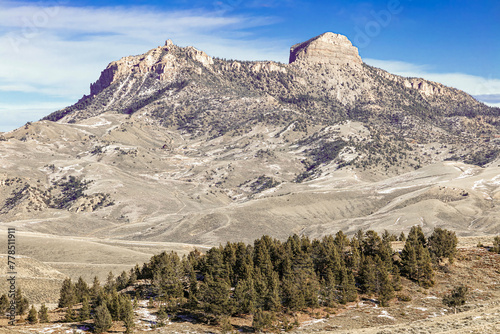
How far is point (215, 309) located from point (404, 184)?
164 meters

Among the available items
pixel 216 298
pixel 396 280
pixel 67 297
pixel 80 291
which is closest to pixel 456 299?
pixel 396 280

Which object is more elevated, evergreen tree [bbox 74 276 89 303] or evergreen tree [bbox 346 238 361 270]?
evergreen tree [bbox 346 238 361 270]

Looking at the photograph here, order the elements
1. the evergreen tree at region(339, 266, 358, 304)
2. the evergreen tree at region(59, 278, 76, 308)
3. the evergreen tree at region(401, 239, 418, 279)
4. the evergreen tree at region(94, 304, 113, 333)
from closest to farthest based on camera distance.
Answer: the evergreen tree at region(94, 304, 113, 333) < the evergreen tree at region(339, 266, 358, 304) < the evergreen tree at region(401, 239, 418, 279) < the evergreen tree at region(59, 278, 76, 308)

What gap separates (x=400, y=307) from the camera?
49719 mm

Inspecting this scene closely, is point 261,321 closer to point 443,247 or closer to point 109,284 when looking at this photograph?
point 443,247

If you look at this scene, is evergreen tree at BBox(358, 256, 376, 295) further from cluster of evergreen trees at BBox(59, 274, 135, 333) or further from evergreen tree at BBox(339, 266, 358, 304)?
cluster of evergreen trees at BBox(59, 274, 135, 333)

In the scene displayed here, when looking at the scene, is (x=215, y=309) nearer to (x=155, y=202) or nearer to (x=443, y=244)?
(x=443, y=244)

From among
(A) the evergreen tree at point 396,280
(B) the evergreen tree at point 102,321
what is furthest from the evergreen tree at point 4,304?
(A) the evergreen tree at point 396,280

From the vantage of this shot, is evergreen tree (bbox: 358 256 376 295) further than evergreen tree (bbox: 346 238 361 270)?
No

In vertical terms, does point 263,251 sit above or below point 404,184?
below

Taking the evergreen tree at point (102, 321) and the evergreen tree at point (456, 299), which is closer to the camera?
the evergreen tree at point (102, 321)

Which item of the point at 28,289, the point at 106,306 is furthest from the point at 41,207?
the point at 106,306

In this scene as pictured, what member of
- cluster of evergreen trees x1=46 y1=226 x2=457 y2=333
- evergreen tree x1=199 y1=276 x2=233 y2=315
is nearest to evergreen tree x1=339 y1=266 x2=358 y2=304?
cluster of evergreen trees x1=46 y1=226 x2=457 y2=333

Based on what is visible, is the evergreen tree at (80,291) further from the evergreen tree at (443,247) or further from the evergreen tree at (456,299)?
the evergreen tree at (443,247)
